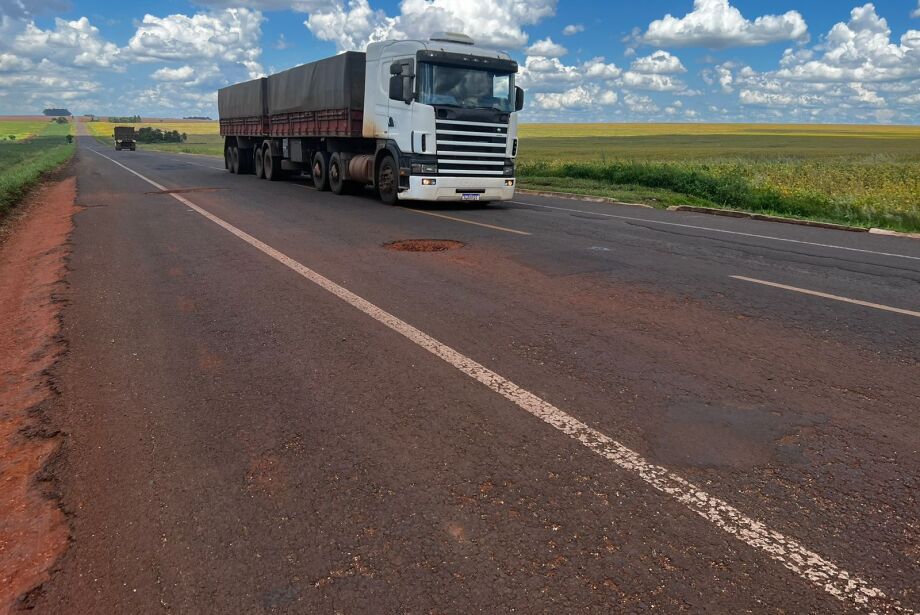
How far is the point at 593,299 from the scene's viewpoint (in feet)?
21.2

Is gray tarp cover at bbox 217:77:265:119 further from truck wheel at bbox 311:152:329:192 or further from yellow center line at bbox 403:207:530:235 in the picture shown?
yellow center line at bbox 403:207:530:235

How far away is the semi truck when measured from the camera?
13680 millimetres

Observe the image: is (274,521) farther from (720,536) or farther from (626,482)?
(720,536)

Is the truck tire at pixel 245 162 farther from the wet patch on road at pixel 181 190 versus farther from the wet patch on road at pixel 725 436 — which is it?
the wet patch on road at pixel 725 436

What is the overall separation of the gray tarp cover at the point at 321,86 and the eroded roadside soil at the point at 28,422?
8.51 metres

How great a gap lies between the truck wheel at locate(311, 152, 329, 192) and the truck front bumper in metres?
5.13

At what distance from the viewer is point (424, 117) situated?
1360 centimetres

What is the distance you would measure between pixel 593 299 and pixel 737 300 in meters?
1.39

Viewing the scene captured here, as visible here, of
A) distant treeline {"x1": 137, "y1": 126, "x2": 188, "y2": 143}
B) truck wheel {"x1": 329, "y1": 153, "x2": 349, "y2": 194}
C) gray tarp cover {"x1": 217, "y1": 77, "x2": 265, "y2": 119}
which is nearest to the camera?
truck wheel {"x1": 329, "y1": 153, "x2": 349, "y2": 194}

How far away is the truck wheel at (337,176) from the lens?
57.6 ft

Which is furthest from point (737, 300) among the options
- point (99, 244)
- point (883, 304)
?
point (99, 244)

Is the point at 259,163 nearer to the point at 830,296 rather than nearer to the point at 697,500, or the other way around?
the point at 830,296

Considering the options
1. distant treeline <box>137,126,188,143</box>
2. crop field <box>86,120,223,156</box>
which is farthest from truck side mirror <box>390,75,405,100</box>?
distant treeline <box>137,126,188,143</box>

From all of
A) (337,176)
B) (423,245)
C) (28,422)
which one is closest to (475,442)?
(28,422)
